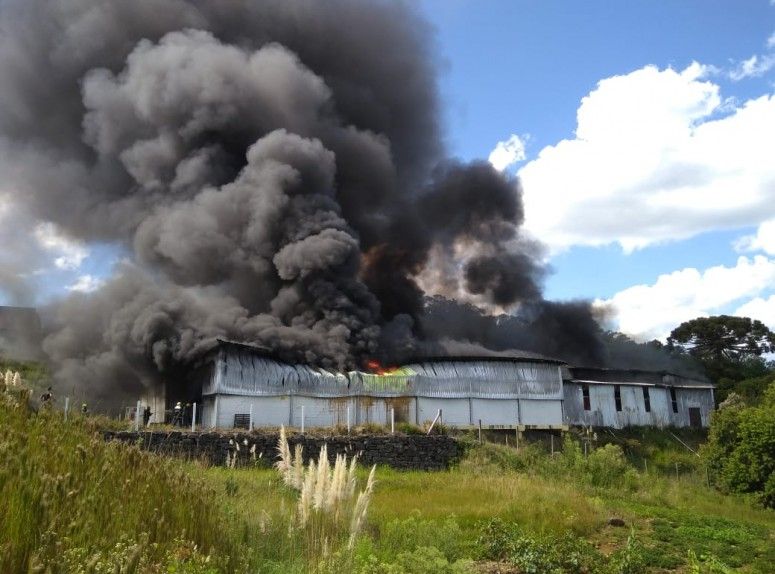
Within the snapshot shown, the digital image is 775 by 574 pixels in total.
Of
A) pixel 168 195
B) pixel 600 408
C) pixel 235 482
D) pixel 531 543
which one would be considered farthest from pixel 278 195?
pixel 531 543

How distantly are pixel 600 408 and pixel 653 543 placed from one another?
3320 centimetres

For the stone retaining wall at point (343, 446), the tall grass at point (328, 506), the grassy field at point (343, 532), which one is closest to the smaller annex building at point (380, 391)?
the stone retaining wall at point (343, 446)

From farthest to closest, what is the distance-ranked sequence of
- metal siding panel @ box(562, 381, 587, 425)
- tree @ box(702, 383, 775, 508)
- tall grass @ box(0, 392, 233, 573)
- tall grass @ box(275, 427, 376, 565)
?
1. metal siding panel @ box(562, 381, 587, 425)
2. tree @ box(702, 383, 775, 508)
3. tall grass @ box(275, 427, 376, 565)
4. tall grass @ box(0, 392, 233, 573)

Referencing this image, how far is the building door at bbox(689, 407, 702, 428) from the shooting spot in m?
46.1

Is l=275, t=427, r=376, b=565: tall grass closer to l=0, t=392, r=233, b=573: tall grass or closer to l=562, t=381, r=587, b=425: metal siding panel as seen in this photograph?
l=0, t=392, r=233, b=573: tall grass

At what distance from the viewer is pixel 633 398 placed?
43562 millimetres

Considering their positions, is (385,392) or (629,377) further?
(629,377)

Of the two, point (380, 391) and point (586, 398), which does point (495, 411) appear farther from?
point (586, 398)

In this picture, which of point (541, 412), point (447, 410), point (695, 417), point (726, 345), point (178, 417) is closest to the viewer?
point (178, 417)

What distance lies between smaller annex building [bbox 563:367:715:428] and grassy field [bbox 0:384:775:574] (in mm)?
21042

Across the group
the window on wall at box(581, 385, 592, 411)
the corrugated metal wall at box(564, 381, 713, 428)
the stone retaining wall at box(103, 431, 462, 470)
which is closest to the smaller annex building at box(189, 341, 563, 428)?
the corrugated metal wall at box(564, 381, 713, 428)

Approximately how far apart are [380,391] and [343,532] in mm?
26803

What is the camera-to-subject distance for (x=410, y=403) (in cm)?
3278

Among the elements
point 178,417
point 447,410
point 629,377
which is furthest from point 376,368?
point 629,377
